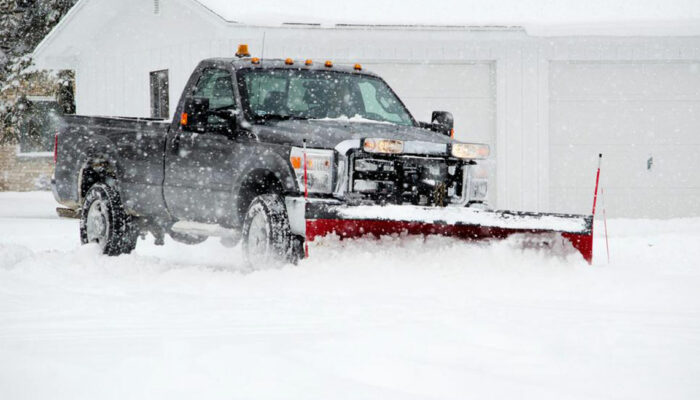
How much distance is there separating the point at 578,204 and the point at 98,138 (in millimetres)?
9257

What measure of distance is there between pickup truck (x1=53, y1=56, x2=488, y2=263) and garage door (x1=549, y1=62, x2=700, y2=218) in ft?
26.5

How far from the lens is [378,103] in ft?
34.1

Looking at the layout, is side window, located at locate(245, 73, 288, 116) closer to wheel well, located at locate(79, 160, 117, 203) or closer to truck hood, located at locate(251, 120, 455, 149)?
truck hood, located at locate(251, 120, 455, 149)

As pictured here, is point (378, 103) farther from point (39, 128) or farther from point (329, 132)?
point (39, 128)

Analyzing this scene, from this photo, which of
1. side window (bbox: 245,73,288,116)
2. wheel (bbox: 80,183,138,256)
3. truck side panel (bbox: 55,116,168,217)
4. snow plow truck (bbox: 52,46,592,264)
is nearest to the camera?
snow plow truck (bbox: 52,46,592,264)

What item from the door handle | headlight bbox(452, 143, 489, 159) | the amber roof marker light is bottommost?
headlight bbox(452, 143, 489, 159)

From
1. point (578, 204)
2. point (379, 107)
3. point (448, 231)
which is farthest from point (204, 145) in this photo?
point (578, 204)

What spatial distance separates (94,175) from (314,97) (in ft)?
9.63

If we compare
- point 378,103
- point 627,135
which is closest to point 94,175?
point 378,103

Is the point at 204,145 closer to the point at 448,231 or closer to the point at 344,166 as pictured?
the point at 344,166

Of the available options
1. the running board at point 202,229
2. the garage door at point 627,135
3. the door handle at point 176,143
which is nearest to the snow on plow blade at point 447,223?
the running board at point 202,229

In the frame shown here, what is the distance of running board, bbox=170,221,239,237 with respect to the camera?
9.81 metres

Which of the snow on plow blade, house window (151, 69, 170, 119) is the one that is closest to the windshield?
the snow on plow blade

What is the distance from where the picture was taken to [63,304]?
7676 millimetres
